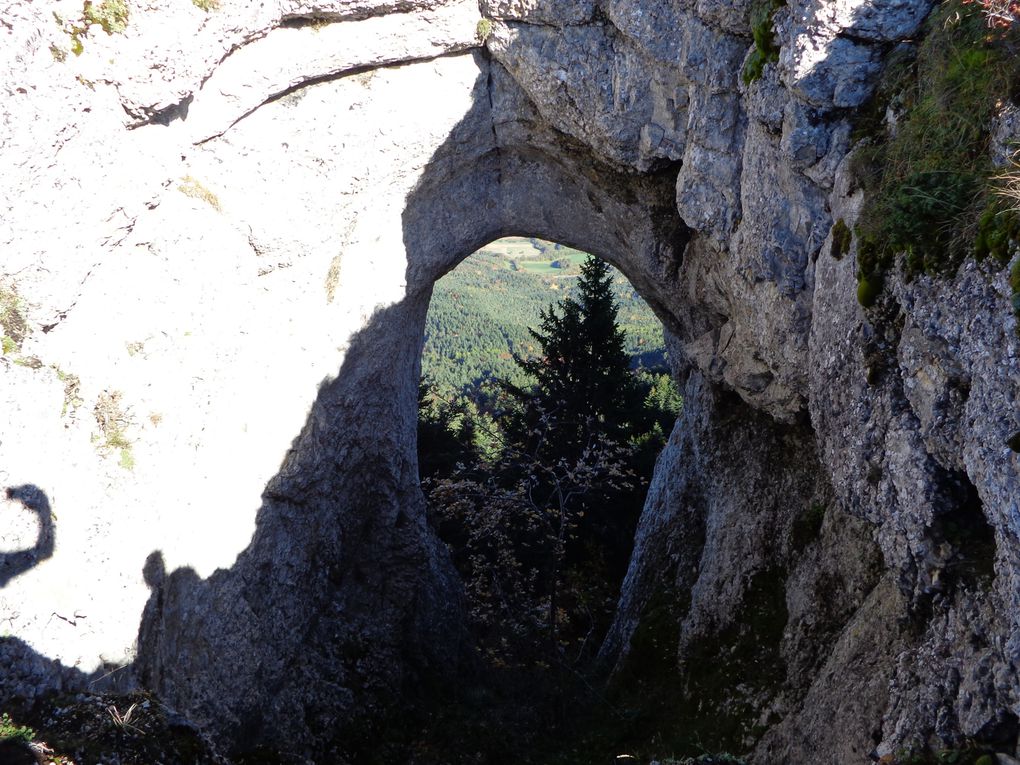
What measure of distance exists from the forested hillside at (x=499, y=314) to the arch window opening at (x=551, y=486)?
2283 centimetres

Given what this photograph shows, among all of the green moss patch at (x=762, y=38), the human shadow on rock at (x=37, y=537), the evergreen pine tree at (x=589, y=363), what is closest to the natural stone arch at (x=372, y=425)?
the human shadow on rock at (x=37, y=537)

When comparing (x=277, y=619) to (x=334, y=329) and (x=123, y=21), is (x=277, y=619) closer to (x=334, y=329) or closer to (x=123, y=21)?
(x=334, y=329)

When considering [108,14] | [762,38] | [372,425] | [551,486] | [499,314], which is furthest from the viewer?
[499,314]

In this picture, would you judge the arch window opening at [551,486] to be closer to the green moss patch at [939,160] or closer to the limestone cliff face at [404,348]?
the limestone cliff face at [404,348]

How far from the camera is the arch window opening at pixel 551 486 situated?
1619 centimetres

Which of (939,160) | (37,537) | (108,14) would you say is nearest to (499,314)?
(108,14)

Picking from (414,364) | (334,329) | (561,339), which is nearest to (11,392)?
(334,329)

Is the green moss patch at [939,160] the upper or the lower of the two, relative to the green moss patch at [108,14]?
lower

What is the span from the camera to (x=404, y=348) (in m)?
15.2

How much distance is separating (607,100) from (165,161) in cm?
655

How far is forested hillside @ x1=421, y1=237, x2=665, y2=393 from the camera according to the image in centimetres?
7986

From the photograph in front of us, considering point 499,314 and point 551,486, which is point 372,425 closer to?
point 551,486

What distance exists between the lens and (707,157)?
437 inches

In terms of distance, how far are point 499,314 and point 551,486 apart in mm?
92257
